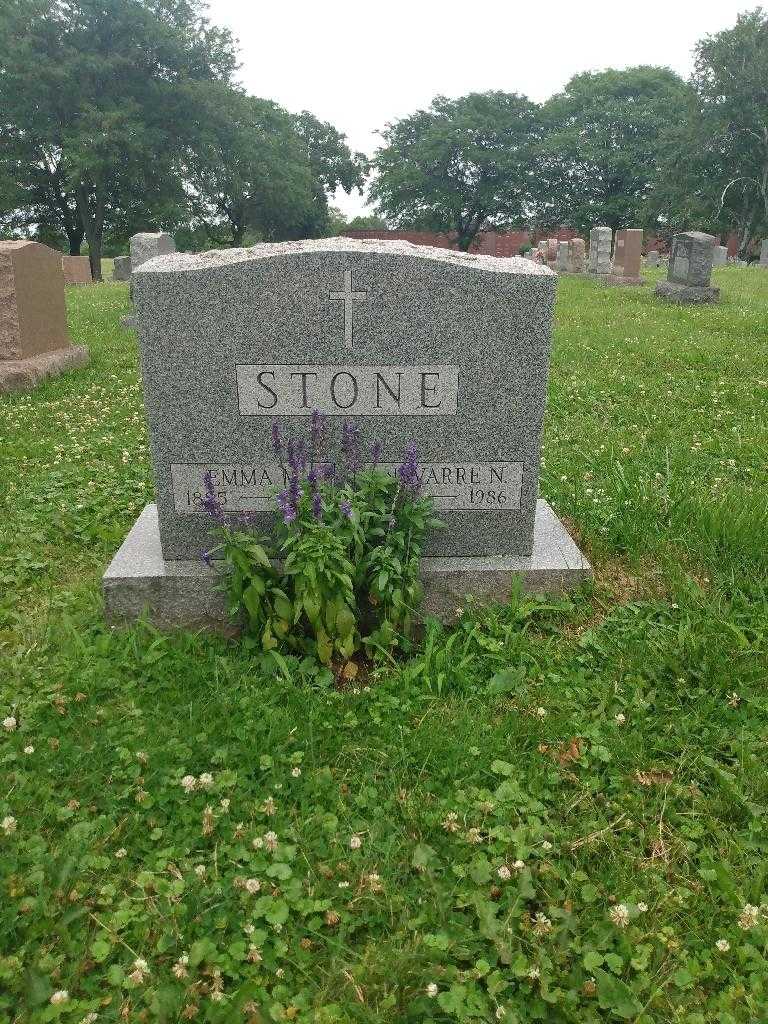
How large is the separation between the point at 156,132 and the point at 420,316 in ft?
100

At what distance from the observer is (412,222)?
50375 millimetres

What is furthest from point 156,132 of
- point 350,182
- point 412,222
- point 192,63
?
point 350,182

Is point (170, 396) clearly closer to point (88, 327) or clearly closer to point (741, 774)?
point (741, 774)

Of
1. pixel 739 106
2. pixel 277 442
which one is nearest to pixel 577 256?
pixel 739 106

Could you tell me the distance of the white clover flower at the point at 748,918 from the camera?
7.15 feet

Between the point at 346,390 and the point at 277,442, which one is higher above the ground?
the point at 346,390

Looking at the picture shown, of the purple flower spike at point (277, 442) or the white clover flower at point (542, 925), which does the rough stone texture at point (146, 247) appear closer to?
the purple flower spike at point (277, 442)

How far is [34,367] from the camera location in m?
8.35

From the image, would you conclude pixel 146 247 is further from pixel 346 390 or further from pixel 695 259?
pixel 346 390

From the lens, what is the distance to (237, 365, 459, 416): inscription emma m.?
3.45m

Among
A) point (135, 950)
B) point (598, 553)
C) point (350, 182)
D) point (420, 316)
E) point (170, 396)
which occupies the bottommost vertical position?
point (135, 950)

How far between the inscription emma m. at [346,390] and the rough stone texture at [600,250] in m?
20.5

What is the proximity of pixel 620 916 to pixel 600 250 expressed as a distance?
22.7m

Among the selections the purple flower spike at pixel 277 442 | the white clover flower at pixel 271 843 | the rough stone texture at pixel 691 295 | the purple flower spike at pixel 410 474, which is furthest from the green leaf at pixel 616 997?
the rough stone texture at pixel 691 295
